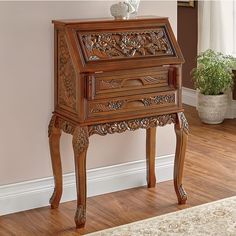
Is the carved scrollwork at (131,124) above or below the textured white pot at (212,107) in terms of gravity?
above

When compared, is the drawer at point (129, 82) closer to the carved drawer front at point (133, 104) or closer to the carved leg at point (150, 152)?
the carved drawer front at point (133, 104)

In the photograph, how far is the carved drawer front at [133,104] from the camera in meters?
3.51

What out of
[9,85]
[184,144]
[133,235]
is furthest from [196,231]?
[9,85]

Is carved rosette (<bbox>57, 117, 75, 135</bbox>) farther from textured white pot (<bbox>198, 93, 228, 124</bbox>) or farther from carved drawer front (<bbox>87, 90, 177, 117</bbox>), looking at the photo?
textured white pot (<bbox>198, 93, 228, 124</bbox>)

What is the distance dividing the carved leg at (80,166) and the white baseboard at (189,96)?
3.40 metres

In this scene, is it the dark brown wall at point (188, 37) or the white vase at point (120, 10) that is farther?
the dark brown wall at point (188, 37)

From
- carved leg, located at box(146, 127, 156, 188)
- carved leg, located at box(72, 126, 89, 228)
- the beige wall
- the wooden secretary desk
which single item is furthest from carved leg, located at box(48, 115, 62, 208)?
carved leg, located at box(146, 127, 156, 188)

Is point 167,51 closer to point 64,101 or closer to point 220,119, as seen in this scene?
point 64,101

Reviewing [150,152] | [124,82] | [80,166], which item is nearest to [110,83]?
[124,82]

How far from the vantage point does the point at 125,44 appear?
12.0 ft

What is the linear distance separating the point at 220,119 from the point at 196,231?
2698 mm

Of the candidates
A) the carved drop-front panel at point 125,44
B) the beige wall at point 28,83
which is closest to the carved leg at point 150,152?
the beige wall at point 28,83

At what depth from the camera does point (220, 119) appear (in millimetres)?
6016

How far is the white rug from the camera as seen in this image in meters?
3.45
